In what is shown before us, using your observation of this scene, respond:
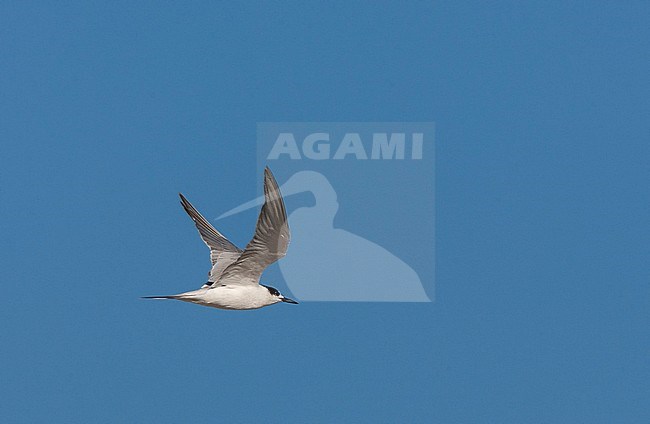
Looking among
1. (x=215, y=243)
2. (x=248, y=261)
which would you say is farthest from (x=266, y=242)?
(x=215, y=243)

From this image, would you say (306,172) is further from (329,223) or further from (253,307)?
(253,307)

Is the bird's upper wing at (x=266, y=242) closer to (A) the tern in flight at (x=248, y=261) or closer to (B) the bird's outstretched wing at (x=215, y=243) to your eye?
(A) the tern in flight at (x=248, y=261)

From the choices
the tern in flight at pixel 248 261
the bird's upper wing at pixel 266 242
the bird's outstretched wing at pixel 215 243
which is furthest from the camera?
the bird's outstretched wing at pixel 215 243

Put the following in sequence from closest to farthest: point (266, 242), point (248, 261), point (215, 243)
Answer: point (266, 242) < point (248, 261) < point (215, 243)

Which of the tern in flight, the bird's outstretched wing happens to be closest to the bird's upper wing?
the tern in flight

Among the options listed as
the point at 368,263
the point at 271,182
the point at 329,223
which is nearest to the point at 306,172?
the point at 329,223

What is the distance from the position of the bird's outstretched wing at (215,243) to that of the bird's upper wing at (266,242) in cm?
66

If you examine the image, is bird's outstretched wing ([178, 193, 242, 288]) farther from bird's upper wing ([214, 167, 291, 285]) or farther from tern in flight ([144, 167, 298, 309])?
bird's upper wing ([214, 167, 291, 285])

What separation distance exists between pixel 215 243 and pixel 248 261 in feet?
4.20

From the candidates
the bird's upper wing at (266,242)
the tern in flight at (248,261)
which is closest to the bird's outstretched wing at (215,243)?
the tern in flight at (248,261)

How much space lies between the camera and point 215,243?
9969mm

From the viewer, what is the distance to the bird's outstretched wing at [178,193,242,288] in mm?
9758

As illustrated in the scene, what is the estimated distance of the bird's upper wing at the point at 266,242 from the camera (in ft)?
26.2

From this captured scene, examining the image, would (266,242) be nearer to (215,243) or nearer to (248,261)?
(248,261)
